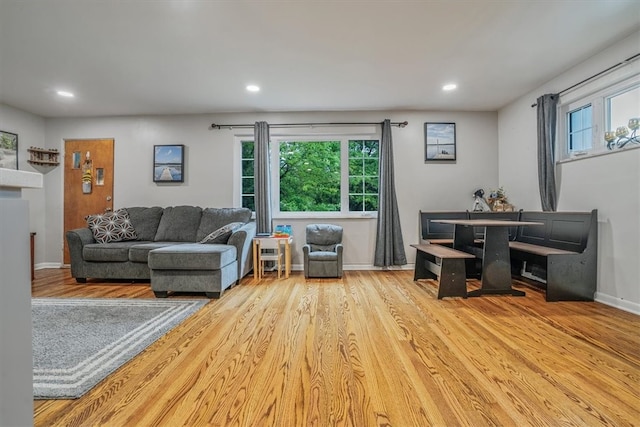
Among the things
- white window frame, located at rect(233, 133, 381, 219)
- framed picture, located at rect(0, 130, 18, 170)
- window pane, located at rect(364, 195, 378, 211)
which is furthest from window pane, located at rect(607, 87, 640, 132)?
framed picture, located at rect(0, 130, 18, 170)

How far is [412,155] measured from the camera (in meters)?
4.49

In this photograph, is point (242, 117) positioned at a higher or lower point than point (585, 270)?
higher

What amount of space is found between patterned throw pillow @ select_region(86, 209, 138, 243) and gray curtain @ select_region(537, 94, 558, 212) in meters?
5.30

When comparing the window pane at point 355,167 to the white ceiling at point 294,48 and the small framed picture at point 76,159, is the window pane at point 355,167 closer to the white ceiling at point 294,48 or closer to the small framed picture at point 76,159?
the white ceiling at point 294,48

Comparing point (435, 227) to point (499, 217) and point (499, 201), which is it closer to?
point (499, 217)

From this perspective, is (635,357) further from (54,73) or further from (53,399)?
(54,73)

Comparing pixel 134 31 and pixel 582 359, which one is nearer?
pixel 582 359

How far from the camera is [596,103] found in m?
2.98

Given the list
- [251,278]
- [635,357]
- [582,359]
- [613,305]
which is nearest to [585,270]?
[613,305]

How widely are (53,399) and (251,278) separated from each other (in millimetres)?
2575

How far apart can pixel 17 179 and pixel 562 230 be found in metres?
4.13

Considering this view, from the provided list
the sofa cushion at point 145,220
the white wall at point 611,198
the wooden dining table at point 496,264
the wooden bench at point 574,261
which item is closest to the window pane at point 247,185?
the sofa cushion at point 145,220

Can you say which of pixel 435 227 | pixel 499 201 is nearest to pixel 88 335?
pixel 435 227

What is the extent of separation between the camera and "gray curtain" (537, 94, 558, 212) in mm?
3344
